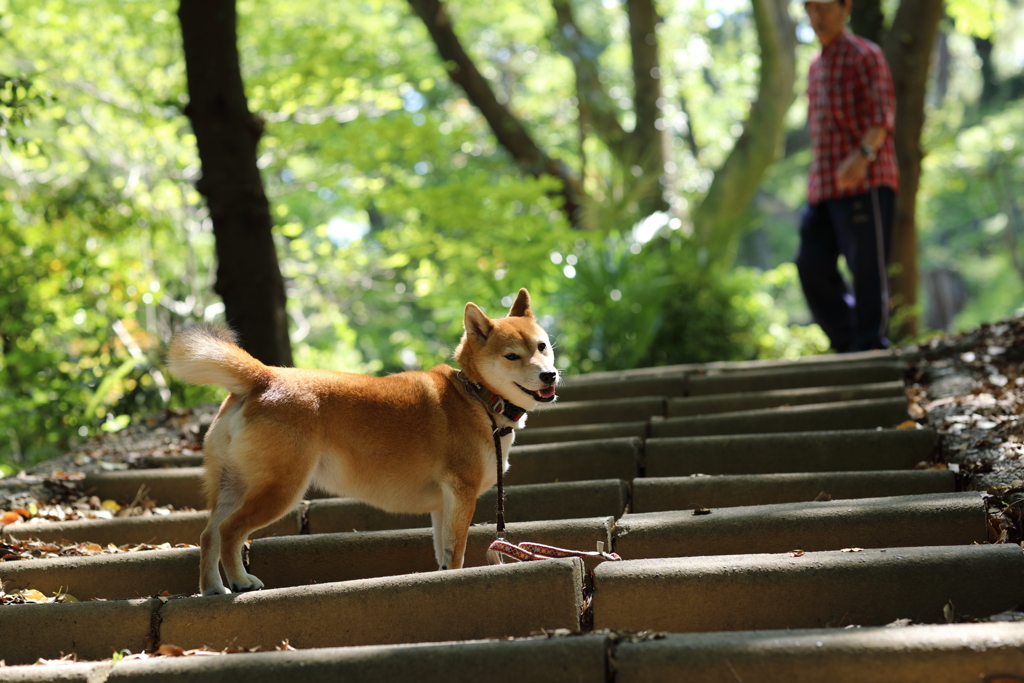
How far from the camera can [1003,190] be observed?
19500 mm

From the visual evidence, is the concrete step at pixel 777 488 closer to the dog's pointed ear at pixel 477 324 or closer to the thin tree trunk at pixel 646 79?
the dog's pointed ear at pixel 477 324

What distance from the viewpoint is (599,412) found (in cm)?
464

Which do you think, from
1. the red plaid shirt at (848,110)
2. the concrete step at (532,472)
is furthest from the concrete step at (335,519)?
the red plaid shirt at (848,110)

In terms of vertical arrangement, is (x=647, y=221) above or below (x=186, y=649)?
above

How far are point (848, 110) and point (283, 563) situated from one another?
4.81 m

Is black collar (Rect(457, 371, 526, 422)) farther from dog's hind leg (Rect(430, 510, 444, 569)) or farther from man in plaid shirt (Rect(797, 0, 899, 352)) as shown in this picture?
man in plaid shirt (Rect(797, 0, 899, 352))

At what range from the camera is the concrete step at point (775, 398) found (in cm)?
430

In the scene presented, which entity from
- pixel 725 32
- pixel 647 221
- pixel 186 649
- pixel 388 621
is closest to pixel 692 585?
pixel 388 621

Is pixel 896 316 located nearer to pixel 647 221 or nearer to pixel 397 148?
pixel 647 221

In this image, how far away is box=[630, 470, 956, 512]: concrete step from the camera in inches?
118

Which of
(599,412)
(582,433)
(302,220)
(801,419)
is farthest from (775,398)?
(302,220)

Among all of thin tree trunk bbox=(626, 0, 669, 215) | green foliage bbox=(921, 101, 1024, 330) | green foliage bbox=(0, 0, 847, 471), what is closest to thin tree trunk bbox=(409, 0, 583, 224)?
green foliage bbox=(0, 0, 847, 471)

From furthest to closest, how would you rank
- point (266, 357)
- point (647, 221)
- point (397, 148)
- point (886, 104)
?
point (397, 148) < point (647, 221) < point (266, 357) < point (886, 104)

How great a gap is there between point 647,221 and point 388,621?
6782 mm
